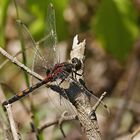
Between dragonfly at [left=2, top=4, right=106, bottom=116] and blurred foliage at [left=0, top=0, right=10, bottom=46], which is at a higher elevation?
blurred foliage at [left=0, top=0, right=10, bottom=46]

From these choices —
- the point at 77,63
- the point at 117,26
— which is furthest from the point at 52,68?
the point at 117,26

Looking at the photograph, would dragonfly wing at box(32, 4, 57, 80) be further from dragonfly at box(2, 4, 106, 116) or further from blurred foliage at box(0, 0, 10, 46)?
blurred foliage at box(0, 0, 10, 46)

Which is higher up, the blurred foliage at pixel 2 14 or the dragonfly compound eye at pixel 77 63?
the blurred foliage at pixel 2 14

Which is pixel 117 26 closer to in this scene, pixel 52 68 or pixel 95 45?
pixel 52 68

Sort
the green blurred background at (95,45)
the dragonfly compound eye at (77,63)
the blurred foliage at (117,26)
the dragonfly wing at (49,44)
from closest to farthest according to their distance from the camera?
the dragonfly compound eye at (77,63) → the dragonfly wing at (49,44) → the green blurred background at (95,45) → the blurred foliage at (117,26)

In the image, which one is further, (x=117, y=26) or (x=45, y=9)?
(x=117, y=26)

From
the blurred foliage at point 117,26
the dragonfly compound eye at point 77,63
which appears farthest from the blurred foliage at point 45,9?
the dragonfly compound eye at point 77,63

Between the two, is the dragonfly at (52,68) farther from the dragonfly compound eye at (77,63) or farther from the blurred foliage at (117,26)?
the blurred foliage at (117,26)

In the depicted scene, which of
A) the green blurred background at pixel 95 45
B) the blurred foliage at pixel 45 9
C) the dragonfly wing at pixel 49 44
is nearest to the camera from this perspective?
the dragonfly wing at pixel 49 44

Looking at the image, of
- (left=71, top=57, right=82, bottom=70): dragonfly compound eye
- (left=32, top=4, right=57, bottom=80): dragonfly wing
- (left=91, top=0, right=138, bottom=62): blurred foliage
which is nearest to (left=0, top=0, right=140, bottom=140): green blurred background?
(left=91, top=0, right=138, bottom=62): blurred foliage
